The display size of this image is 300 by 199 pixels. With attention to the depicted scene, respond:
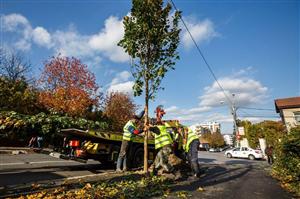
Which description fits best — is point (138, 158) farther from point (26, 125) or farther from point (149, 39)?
point (26, 125)

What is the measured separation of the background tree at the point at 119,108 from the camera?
35.2 m

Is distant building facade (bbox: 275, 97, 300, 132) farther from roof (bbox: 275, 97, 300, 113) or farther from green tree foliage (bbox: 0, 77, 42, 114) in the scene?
green tree foliage (bbox: 0, 77, 42, 114)

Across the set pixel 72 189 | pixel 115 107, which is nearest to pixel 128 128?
pixel 72 189

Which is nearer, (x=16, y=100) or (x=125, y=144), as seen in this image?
(x=125, y=144)

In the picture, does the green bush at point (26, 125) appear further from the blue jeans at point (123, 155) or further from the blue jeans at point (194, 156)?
the blue jeans at point (194, 156)

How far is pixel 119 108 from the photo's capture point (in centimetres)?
3697

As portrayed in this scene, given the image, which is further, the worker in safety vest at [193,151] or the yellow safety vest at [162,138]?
the worker in safety vest at [193,151]

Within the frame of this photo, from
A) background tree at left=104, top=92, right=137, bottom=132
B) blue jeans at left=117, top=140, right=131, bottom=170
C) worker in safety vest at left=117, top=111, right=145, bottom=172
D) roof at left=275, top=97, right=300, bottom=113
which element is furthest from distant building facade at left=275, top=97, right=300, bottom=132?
blue jeans at left=117, top=140, right=131, bottom=170

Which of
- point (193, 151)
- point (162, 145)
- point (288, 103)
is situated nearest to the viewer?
point (162, 145)

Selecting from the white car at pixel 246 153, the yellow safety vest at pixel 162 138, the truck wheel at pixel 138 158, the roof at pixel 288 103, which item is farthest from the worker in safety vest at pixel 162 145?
the roof at pixel 288 103

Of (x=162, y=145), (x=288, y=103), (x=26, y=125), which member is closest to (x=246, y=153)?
(x=288, y=103)

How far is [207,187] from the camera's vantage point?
22.5ft

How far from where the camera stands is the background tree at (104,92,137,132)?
35.2 metres

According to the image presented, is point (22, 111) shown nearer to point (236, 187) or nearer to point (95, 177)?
point (95, 177)
